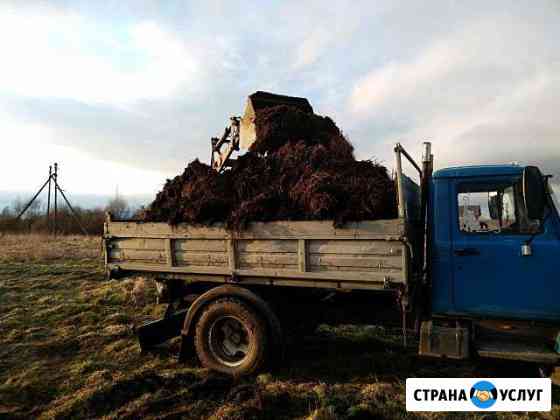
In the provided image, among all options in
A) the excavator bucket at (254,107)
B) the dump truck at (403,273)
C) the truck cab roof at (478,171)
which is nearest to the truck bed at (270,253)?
the dump truck at (403,273)

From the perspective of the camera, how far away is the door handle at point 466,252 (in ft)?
11.6

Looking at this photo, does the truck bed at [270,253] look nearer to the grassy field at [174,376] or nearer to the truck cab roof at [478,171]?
the truck cab roof at [478,171]

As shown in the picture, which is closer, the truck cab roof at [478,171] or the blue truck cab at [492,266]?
the blue truck cab at [492,266]

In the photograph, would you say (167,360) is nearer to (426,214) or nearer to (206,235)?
(206,235)

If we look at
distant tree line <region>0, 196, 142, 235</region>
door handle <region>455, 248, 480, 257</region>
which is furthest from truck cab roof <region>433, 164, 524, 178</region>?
distant tree line <region>0, 196, 142, 235</region>

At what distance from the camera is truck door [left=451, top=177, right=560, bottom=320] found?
3.37 meters

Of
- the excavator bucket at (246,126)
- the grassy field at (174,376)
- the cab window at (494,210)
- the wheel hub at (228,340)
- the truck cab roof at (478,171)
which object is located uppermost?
the excavator bucket at (246,126)

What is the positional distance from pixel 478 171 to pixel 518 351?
5.34ft

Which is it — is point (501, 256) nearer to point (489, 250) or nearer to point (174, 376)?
point (489, 250)

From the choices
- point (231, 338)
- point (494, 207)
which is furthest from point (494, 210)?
point (231, 338)

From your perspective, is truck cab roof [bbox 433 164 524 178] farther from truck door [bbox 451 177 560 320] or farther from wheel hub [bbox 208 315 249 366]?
wheel hub [bbox 208 315 249 366]

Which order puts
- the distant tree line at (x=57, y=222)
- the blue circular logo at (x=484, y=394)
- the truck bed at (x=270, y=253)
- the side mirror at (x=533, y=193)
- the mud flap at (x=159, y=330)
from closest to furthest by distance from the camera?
the side mirror at (x=533, y=193) < the blue circular logo at (x=484, y=394) < the truck bed at (x=270, y=253) < the mud flap at (x=159, y=330) < the distant tree line at (x=57, y=222)

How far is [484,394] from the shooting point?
11.0ft

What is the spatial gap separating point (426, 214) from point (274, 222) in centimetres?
157
